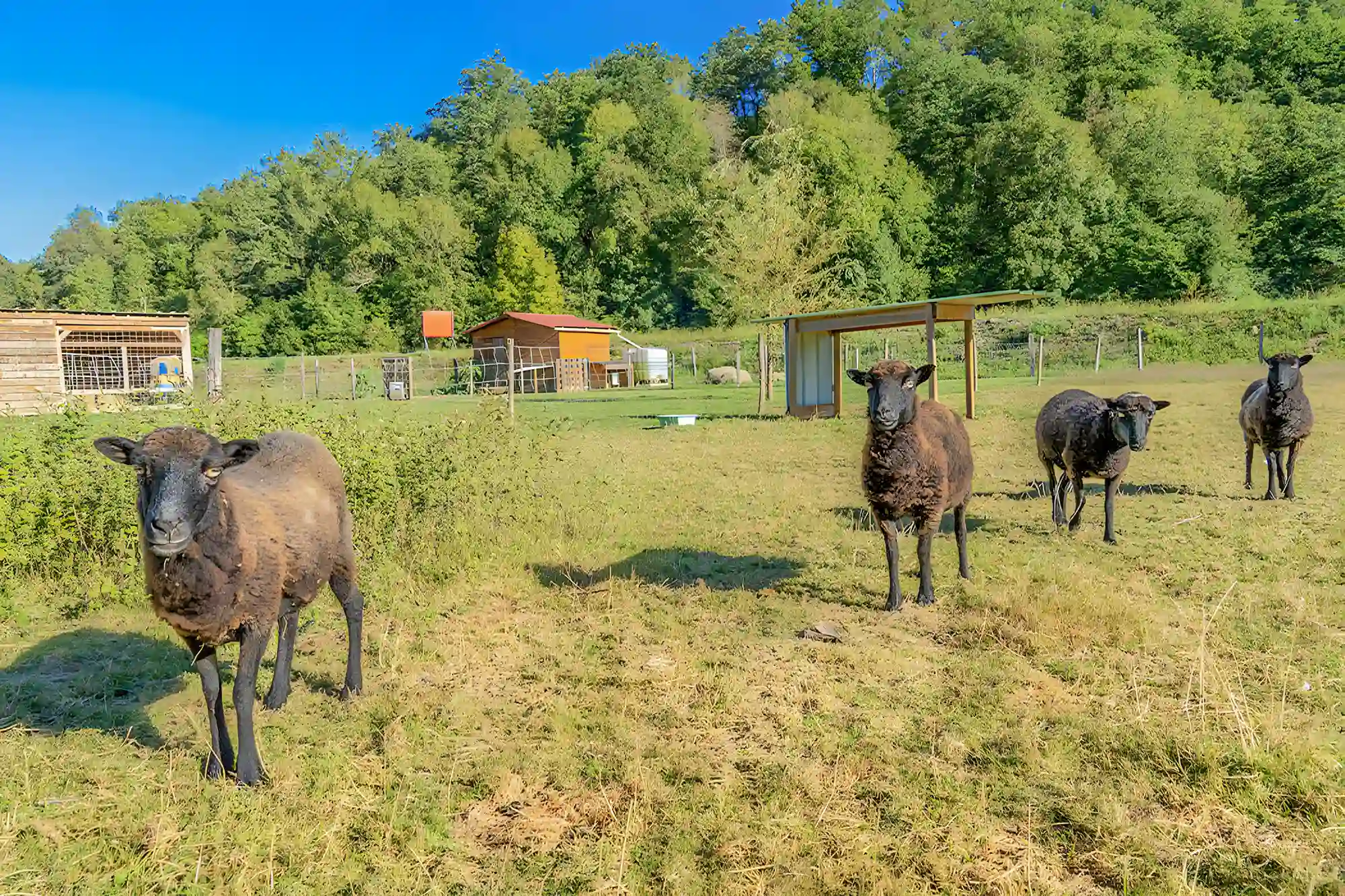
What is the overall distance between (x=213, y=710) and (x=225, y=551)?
890 mm

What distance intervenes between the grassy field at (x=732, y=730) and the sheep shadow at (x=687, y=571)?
6cm

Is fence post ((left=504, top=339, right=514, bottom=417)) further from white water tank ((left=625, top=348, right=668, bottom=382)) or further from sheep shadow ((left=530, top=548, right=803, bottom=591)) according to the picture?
white water tank ((left=625, top=348, right=668, bottom=382))

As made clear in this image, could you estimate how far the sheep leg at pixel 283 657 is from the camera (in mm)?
4980

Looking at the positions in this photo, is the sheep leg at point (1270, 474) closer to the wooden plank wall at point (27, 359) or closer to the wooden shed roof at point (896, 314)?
the wooden shed roof at point (896, 314)

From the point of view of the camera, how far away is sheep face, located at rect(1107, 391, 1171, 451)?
27.7ft

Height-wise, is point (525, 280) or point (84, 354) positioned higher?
point (525, 280)

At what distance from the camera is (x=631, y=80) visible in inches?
3088

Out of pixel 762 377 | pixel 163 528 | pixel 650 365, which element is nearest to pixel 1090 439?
pixel 163 528

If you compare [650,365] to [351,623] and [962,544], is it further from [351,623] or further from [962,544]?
[351,623]

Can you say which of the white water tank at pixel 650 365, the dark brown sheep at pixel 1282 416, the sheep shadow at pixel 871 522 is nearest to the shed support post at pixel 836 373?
the dark brown sheep at pixel 1282 416

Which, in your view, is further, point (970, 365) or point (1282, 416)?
point (970, 365)

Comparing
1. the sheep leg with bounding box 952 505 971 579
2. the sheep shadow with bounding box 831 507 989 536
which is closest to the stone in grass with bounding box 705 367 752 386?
the sheep shadow with bounding box 831 507 989 536

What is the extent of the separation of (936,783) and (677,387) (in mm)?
39738

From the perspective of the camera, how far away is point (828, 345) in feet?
73.4
